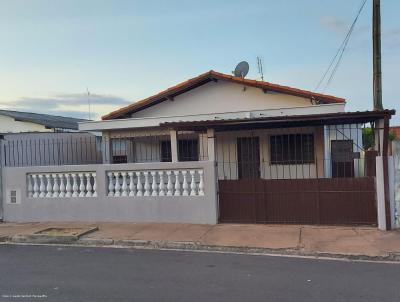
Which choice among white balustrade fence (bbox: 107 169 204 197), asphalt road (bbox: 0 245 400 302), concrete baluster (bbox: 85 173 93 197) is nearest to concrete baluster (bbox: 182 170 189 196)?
white balustrade fence (bbox: 107 169 204 197)

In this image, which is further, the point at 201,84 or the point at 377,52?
the point at 201,84

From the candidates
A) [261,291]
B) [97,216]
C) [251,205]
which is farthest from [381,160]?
[97,216]

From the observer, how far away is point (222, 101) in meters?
16.7

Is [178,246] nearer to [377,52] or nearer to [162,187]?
[162,187]

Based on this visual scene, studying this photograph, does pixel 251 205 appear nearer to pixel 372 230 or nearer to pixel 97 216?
pixel 372 230

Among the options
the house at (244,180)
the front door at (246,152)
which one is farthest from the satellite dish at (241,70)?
the front door at (246,152)

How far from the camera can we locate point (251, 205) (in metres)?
10.4

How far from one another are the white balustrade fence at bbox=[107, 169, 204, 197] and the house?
0.08ft

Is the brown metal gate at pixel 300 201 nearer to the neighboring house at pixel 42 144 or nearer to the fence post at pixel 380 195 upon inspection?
the fence post at pixel 380 195

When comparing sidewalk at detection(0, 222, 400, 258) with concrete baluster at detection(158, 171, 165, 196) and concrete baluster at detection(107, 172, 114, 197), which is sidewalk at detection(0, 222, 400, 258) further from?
concrete baluster at detection(107, 172, 114, 197)

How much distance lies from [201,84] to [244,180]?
288 inches

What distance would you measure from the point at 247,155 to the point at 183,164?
5555 mm

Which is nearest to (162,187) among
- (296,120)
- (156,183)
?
(156,183)

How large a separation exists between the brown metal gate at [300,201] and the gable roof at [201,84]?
605cm
